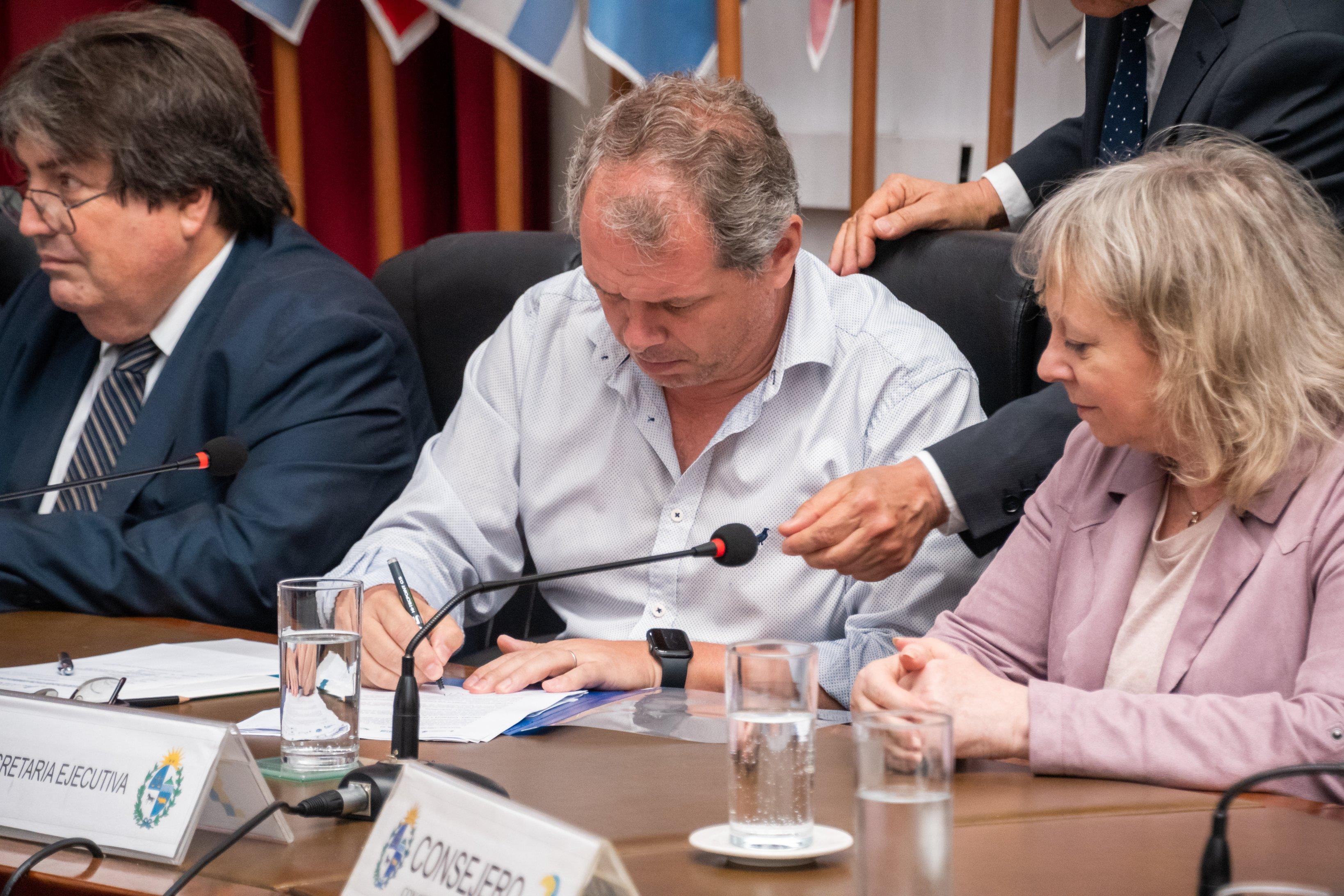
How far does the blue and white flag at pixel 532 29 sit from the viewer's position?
288 centimetres

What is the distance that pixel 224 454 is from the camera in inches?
67.1

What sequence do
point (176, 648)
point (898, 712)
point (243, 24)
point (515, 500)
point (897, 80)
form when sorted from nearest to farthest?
1. point (898, 712)
2. point (176, 648)
3. point (515, 500)
4. point (897, 80)
5. point (243, 24)

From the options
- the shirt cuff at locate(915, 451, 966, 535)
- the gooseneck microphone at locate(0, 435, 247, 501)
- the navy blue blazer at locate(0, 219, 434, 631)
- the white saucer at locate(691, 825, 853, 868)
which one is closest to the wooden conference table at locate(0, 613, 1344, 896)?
the white saucer at locate(691, 825, 853, 868)

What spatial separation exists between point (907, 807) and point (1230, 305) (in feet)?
2.23

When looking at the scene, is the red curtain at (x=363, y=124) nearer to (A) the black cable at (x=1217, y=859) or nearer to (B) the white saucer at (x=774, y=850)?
(B) the white saucer at (x=774, y=850)

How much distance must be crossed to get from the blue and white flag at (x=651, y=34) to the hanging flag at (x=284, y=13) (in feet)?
2.10

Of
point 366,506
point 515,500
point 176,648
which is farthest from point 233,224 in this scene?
point 176,648

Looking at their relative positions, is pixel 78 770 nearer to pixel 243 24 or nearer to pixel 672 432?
pixel 672 432

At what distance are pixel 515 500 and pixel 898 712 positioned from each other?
1137mm

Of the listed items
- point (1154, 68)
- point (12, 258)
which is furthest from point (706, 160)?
point (12, 258)

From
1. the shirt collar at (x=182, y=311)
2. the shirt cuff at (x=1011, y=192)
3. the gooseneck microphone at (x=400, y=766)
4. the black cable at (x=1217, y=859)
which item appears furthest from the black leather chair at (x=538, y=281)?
the black cable at (x=1217, y=859)

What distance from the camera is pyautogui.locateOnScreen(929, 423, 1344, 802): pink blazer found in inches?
42.1

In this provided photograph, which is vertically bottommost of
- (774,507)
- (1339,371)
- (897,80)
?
(774,507)

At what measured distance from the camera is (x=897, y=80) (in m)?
2.91
